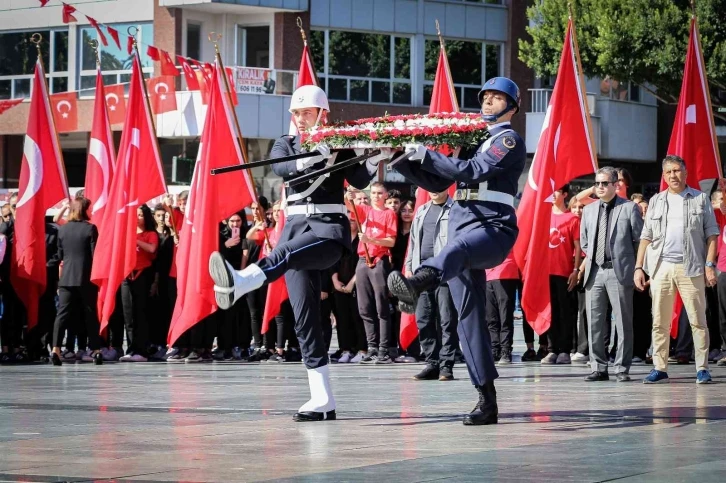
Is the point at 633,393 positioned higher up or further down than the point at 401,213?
further down

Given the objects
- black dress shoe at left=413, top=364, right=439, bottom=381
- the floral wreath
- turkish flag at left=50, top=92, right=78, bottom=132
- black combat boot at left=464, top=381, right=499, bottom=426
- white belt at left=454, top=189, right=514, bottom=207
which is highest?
turkish flag at left=50, top=92, right=78, bottom=132

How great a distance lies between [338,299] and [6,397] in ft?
23.9

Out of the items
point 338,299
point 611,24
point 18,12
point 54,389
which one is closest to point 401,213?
point 338,299

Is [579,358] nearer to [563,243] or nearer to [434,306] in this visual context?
[563,243]

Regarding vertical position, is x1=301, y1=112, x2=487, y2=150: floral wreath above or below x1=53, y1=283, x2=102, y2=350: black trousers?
above

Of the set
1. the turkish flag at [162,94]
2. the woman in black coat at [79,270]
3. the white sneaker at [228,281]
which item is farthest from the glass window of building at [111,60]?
the white sneaker at [228,281]

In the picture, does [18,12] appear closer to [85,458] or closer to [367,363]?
[367,363]


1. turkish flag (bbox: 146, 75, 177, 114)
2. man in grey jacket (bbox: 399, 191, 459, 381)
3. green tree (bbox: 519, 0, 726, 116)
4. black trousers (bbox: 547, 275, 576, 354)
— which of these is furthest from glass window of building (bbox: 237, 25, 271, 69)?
man in grey jacket (bbox: 399, 191, 459, 381)

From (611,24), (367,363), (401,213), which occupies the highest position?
(611,24)

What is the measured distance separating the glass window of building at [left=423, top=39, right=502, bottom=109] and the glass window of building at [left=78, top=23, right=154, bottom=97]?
894 cm

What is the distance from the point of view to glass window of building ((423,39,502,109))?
4653 cm

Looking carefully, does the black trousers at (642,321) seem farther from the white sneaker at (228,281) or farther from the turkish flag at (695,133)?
the white sneaker at (228,281)

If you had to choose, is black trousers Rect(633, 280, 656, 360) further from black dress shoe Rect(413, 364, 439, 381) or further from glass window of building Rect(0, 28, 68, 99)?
glass window of building Rect(0, 28, 68, 99)

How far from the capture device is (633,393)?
1237 centimetres
